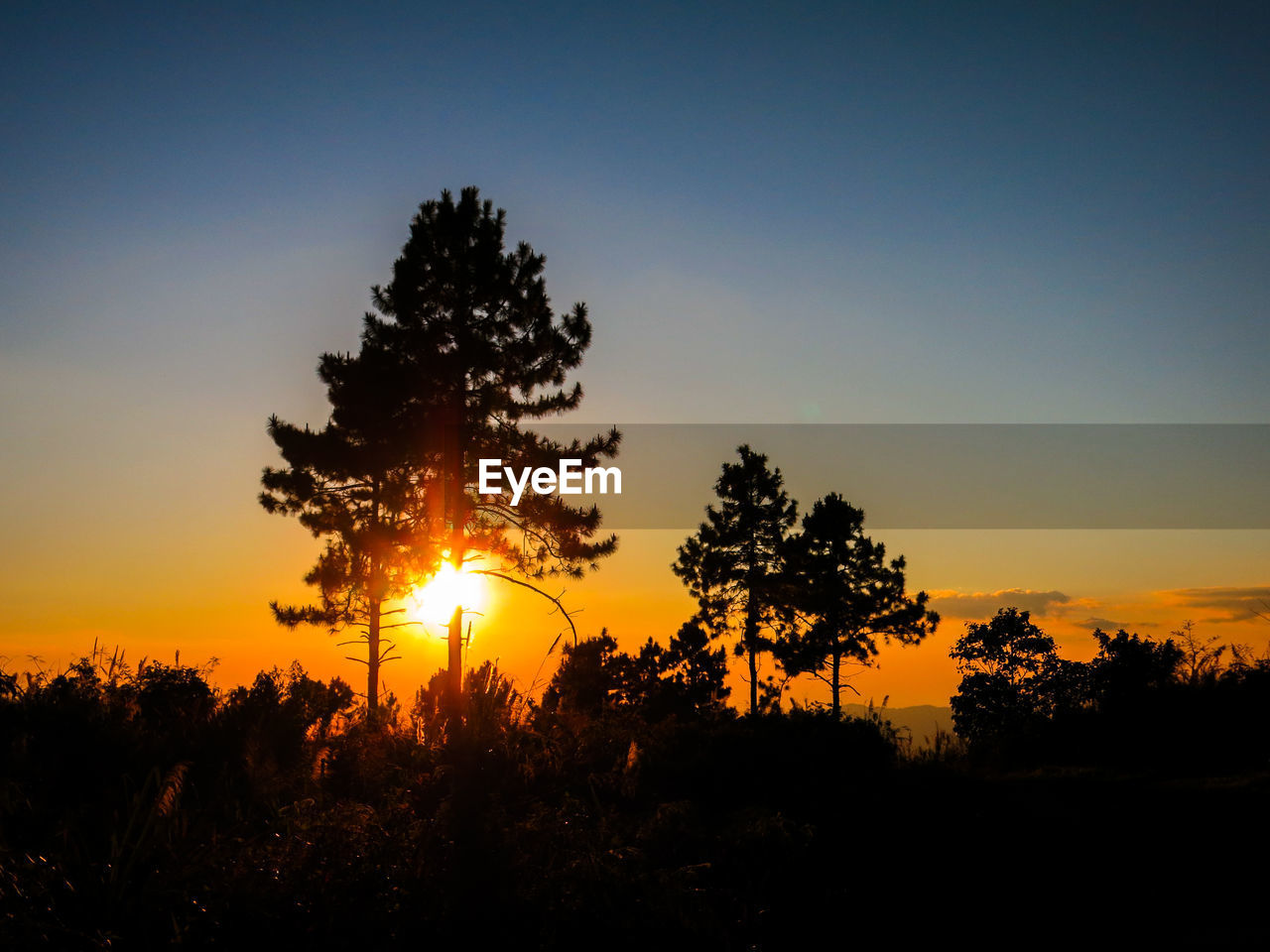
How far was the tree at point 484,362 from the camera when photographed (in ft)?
69.5

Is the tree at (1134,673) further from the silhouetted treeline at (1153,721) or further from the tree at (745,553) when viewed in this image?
the tree at (745,553)

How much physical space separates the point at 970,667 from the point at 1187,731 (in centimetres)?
1306

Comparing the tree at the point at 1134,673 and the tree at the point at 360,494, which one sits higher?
the tree at the point at 360,494

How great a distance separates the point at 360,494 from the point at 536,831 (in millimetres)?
20008

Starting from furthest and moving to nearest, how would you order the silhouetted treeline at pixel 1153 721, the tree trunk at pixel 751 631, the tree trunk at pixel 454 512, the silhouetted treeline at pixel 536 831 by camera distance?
the tree trunk at pixel 751 631, the tree trunk at pixel 454 512, the silhouetted treeline at pixel 1153 721, the silhouetted treeline at pixel 536 831

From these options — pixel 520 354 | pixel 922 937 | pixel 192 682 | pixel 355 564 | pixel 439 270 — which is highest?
pixel 439 270

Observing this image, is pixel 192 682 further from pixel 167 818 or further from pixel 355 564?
pixel 355 564

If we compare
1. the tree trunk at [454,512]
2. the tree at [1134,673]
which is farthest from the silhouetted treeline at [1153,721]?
the tree trunk at [454,512]

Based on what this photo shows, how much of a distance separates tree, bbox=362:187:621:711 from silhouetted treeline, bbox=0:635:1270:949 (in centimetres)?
1001

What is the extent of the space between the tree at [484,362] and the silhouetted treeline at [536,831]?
10.0 meters

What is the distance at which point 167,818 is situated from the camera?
20.6 ft

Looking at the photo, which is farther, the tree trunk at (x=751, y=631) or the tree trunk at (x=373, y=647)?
the tree trunk at (x=751, y=631)

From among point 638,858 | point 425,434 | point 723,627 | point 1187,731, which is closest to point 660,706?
point 425,434

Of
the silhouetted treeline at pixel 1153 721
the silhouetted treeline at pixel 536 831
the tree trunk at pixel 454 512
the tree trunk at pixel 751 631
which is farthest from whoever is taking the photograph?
the tree trunk at pixel 751 631
